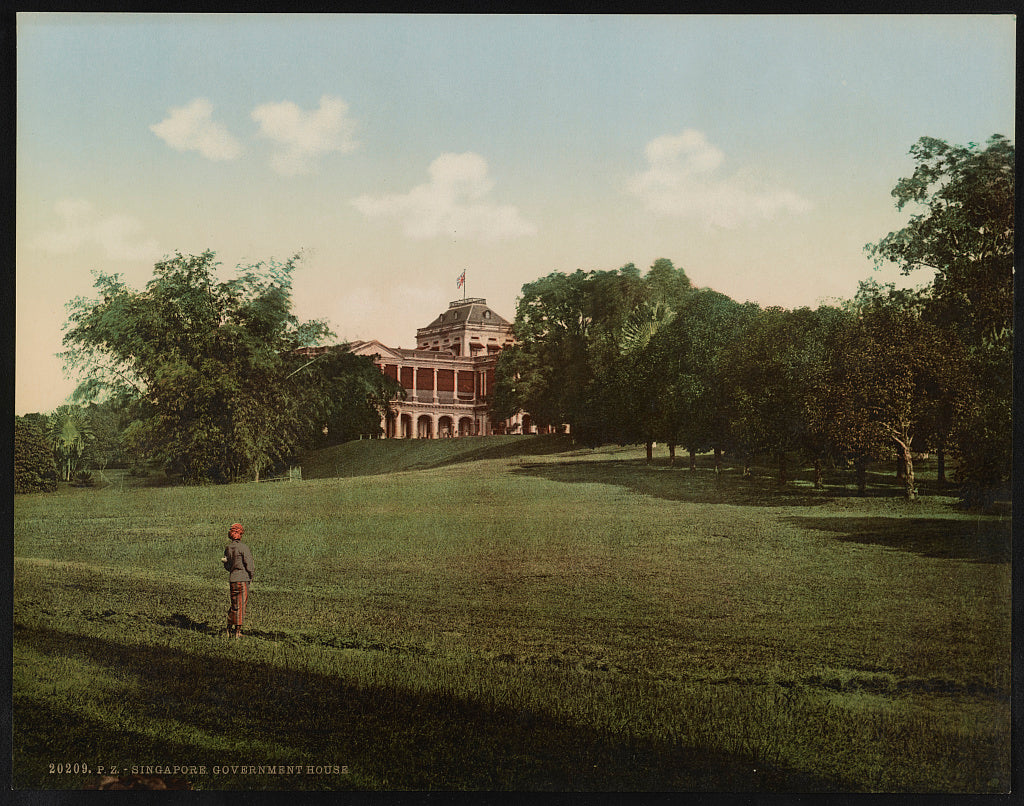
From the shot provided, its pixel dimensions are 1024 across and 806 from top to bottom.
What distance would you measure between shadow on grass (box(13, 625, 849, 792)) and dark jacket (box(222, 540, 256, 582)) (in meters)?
0.52

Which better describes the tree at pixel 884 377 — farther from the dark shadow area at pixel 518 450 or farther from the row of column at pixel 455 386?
the row of column at pixel 455 386

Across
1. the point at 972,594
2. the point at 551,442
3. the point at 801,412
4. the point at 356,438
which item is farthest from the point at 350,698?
the point at 972,594

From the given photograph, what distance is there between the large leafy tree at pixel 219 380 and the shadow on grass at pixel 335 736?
5.37 feet

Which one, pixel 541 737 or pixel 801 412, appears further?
pixel 801 412

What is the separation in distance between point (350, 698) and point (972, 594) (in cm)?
482

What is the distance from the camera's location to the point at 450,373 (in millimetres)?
7891

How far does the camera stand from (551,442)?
778 cm

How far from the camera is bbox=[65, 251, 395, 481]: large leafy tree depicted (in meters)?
7.53

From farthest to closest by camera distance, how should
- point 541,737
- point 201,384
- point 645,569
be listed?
point 201,384, point 645,569, point 541,737

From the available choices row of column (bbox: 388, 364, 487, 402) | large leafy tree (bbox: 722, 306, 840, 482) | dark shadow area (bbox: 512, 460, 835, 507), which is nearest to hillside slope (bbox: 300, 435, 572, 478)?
dark shadow area (bbox: 512, 460, 835, 507)

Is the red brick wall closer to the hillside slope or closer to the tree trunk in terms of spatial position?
the hillside slope

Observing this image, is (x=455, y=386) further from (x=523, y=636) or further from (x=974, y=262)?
(x=974, y=262)

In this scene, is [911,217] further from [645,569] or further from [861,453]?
[645,569]

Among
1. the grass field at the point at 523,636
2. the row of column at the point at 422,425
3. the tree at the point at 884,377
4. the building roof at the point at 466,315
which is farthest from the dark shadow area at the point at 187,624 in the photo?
the tree at the point at 884,377
